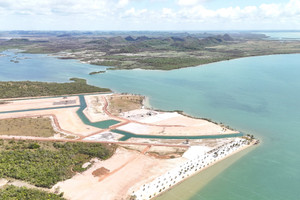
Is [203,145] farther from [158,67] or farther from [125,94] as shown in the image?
[158,67]

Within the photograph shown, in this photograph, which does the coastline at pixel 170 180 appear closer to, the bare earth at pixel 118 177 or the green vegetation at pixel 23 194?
the bare earth at pixel 118 177

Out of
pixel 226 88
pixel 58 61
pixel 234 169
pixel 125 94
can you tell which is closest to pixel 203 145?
pixel 234 169

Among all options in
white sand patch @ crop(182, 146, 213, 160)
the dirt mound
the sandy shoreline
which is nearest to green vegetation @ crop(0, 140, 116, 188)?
the sandy shoreline

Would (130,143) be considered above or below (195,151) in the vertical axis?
above

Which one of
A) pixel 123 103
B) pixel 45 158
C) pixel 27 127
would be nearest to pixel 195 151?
pixel 45 158

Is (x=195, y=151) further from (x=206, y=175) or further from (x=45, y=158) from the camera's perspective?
(x=45, y=158)

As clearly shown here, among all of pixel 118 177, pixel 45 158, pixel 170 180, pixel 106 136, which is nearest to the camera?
pixel 170 180

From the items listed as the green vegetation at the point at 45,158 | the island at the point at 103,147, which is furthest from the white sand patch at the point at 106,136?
the green vegetation at the point at 45,158
